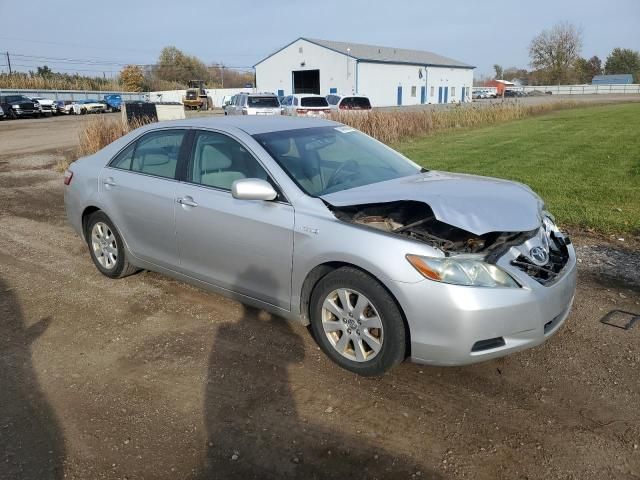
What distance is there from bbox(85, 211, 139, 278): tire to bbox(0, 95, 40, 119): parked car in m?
39.0

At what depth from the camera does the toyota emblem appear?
3.36 meters

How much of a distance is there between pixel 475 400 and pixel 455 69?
76.1m

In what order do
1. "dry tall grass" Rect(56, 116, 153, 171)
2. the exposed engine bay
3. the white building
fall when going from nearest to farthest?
the exposed engine bay
"dry tall grass" Rect(56, 116, 153, 171)
the white building

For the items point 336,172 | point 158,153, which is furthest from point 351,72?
point 336,172

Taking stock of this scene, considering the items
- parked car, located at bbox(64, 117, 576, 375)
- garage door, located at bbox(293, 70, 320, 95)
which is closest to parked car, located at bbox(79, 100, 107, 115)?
garage door, located at bbox(293, 70, 320, 95)

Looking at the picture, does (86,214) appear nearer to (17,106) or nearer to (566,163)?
(566,163)

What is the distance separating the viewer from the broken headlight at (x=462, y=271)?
119 inches

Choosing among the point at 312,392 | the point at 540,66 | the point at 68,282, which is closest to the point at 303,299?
the point at 312,392

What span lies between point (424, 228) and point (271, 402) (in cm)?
150

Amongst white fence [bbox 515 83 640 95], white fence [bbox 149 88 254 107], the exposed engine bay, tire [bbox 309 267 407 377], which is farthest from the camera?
white fence [bbox 515 83 640 95]

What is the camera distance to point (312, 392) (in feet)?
10.8

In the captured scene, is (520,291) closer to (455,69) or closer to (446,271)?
(446,271)

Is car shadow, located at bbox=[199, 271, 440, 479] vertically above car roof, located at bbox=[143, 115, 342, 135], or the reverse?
car roof, located at bbox=[143, 115, 342, 135]

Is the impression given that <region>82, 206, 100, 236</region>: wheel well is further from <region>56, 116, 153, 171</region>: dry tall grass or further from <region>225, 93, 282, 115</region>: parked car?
<region>225, 93, 282, 115</region>: parked car
